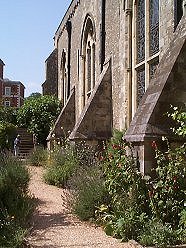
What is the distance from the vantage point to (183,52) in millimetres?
7062

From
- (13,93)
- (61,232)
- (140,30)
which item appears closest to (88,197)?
(61,232)

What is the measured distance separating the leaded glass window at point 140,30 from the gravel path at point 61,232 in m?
4.83

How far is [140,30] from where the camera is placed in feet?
36.7

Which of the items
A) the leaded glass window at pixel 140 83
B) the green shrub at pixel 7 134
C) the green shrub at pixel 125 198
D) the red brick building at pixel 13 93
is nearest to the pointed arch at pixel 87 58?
the green shrub at pixel 7 134

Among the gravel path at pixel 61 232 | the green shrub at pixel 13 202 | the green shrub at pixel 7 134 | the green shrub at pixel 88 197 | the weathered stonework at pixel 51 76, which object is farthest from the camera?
the weathered stonework at pixel 51 76

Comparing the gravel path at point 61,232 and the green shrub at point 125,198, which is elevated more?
the green shrub at point 125,198

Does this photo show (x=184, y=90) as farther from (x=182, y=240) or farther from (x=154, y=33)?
(x=154, y=33)

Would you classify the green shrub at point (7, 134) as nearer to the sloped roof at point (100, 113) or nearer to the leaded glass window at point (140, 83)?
the sloped roof at point (100, 113)

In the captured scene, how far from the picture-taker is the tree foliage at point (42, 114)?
24.7 metres

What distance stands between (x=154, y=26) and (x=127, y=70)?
1946mm

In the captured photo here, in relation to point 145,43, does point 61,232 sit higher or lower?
lower

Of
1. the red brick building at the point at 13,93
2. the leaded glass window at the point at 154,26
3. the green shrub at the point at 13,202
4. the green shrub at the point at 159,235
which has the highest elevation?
the red brick building at the point at 13,93

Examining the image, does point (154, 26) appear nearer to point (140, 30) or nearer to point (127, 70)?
point (140, 30)

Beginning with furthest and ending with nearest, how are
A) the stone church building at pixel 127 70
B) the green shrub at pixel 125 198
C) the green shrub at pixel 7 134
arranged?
1. the green shrub at pixel 7 134
2. the stone church building at pixel 127 70
3. the green shrub at pixel 125 198
